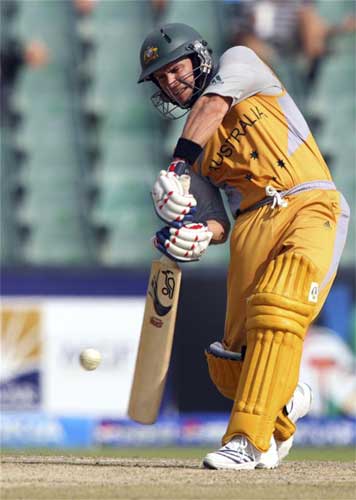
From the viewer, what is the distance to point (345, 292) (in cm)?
1368

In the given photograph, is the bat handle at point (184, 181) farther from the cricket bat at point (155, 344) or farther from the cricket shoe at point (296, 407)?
the cricket shoe at point (296, 407)

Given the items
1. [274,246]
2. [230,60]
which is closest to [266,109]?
[230,60]

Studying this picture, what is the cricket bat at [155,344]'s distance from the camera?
16.3 feet

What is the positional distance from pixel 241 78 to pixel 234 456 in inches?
53.8

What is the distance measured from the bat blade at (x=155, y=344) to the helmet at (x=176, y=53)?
26.8 inches

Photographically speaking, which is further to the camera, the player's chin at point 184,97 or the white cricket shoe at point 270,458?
the player's chin at point 184,97

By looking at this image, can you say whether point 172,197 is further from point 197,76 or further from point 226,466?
point 226,466

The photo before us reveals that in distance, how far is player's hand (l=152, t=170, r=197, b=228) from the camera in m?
4.42

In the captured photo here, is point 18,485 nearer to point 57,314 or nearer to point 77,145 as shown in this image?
point 57,314

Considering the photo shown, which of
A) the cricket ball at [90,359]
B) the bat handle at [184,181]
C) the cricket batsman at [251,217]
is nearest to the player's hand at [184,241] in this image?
the cricket batsman at [251,217]

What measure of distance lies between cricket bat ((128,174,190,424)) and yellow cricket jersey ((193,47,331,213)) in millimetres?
439

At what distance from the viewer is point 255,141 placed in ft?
15.3

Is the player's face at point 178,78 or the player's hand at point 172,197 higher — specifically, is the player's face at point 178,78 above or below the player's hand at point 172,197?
above

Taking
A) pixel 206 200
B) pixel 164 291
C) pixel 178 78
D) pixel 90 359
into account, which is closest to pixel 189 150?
pixel 178 78
